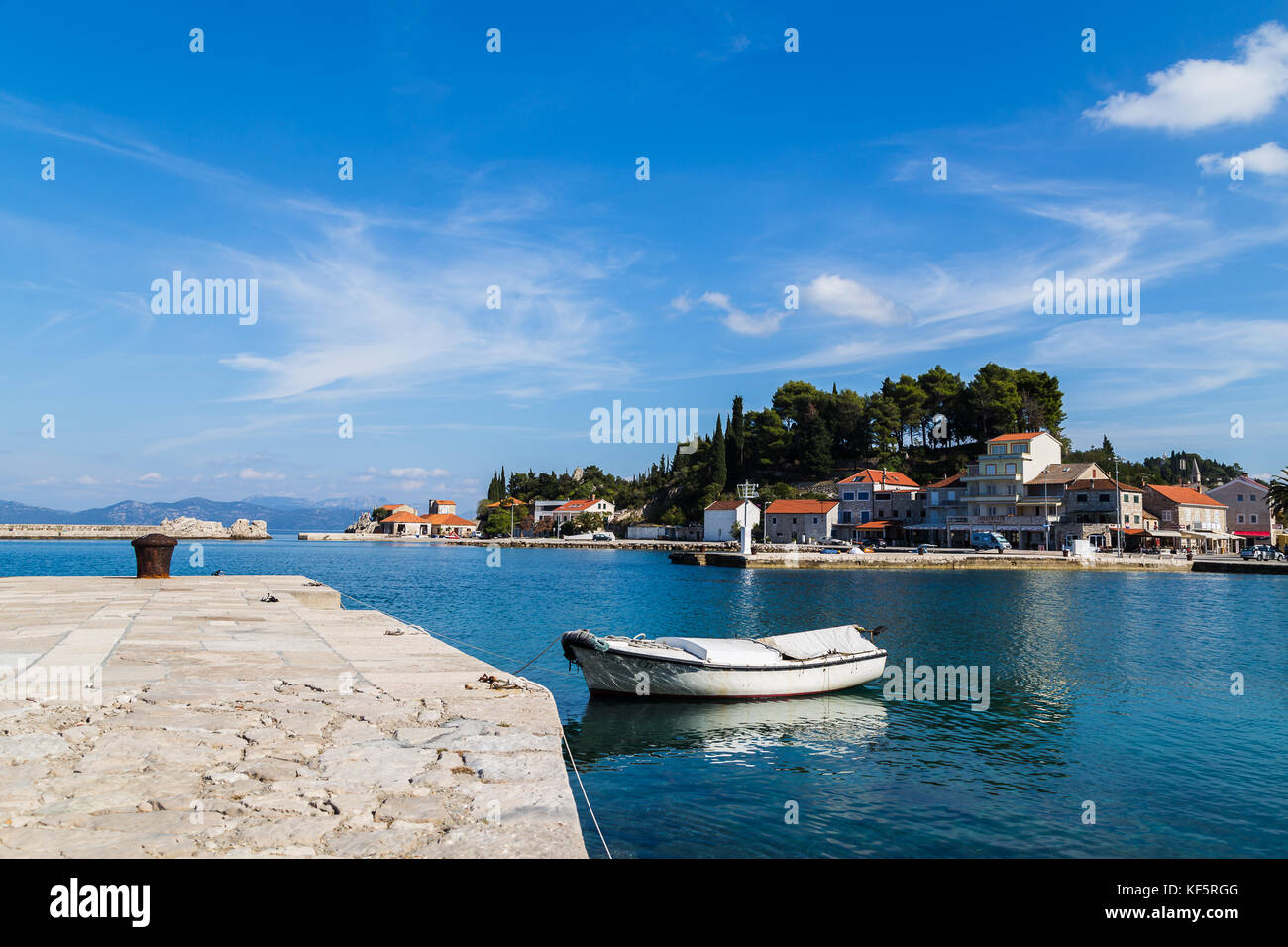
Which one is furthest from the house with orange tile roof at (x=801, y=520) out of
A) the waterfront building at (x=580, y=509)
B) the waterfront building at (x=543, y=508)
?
the waterfront building at (x=543, y=508)

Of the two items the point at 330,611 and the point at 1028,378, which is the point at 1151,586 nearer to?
the point at 330,611

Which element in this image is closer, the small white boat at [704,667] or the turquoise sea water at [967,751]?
the turquoise sea water at [967,751]

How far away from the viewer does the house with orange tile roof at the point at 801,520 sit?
116m

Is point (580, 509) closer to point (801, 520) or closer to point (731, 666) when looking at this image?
point (801, 520)

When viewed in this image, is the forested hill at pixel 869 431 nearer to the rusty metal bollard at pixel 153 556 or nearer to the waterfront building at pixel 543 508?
the waterfront building at pixel 543 508

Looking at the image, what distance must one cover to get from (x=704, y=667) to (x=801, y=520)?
335 ft

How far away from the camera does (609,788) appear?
40.4 ft

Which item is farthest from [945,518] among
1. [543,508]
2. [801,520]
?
[543,508]

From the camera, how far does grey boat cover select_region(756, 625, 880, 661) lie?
2019 centimetres

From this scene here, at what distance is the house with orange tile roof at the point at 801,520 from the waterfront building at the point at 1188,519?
39.4m

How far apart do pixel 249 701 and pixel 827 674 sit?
1424cm

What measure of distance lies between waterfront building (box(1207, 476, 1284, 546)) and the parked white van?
126 feet

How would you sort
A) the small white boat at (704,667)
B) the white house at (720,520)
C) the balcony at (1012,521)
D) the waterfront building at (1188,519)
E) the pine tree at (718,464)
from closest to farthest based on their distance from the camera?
the small white boat at (704,667), the waterfront building at (1188,519), the balcony at (1012,521), the white house at (720,520), the pine tree at (718,464)

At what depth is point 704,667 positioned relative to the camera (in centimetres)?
1822
